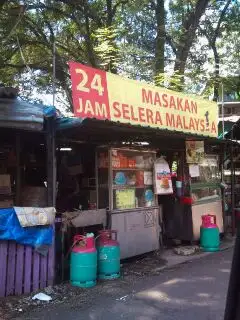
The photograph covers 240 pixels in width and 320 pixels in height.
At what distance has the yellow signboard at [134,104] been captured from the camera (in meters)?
6.85

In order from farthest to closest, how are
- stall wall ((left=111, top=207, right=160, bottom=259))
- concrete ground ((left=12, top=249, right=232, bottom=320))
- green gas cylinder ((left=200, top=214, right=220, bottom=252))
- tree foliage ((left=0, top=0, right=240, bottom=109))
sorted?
tree foliage ((left=0, top=0, right=240, bottom=109)) → green gas cylinder ((left=200, top=214, right=220, bottom=252)) → stall wall ((left=111, top=207, right=160, bottom=259)) → concrete ground ((left=12, top=249, right=232, bottom=320))

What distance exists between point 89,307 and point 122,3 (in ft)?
50.7

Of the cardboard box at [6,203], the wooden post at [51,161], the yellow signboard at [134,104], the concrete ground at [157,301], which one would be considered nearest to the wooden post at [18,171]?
the cardboard box at [6,203]

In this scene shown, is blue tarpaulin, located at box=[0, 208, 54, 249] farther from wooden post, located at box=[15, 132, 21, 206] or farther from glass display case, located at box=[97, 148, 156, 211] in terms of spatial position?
wooden post, located at box=[15, 132, 21, 206]

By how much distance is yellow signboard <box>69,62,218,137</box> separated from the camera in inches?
270

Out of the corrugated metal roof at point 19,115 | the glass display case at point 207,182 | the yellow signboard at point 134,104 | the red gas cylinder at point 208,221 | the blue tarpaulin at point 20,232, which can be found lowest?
the red gas cylinder at point 208,221

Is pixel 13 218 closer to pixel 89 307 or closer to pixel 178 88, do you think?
pixel 89 307

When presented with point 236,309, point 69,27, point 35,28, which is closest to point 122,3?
point 69,27

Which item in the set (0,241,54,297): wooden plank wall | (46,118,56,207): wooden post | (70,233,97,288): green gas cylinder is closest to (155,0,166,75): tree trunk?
(46,118,56,207): wooden post

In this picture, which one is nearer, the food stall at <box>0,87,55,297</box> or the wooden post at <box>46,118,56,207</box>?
the food stall at <box>0,87,55,297</box>

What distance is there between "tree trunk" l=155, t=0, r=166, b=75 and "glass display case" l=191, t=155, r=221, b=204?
19.0 ft

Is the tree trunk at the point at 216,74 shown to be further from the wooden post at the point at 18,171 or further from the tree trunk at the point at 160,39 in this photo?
the wooden post at the point at 18,171

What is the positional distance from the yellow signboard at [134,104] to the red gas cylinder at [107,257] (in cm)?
199

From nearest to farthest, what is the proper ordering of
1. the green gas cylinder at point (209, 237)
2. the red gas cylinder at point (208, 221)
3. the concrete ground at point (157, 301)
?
the concrete ground at point (157, 301) → the green gas cylinder at point (209, 237) → the red gas cylinder at point (208, 221)
